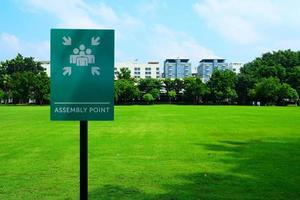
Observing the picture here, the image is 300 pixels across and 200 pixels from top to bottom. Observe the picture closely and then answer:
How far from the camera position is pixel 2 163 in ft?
43.6

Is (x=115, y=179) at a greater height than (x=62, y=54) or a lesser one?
lesser

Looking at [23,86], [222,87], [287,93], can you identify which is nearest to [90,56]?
[287,93]

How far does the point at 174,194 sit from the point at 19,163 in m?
5.81

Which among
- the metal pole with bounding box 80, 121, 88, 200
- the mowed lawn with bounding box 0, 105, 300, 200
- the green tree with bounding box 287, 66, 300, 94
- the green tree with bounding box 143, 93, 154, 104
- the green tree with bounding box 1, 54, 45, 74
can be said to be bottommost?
the mowed lawn with bounding box 0, 105, 300, 200

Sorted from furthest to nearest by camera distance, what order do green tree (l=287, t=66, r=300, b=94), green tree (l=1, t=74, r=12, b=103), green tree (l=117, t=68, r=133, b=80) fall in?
green tree (l=117, t=68, r=133, b=80)
green tree (l=1, t=74, r=12, b=103)
green tree (l=287, t=66, r=300, b=94)

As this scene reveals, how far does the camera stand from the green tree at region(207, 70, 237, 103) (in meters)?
114

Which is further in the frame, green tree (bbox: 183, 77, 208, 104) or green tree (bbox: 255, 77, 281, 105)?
green tree (bbox: 183, 77, 208, 104)

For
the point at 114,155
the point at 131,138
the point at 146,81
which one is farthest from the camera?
the point at 146,81

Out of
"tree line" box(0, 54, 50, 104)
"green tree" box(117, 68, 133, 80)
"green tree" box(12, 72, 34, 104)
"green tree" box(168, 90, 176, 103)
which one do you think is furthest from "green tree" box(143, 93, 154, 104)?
"green tree" box(12, 72, 34, 104)

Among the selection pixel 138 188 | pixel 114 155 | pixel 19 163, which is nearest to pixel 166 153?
pixel 114 155

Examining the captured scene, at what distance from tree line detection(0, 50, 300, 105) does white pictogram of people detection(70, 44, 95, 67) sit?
101515mm

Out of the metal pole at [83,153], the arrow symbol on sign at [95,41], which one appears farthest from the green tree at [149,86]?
the arrow symbol on sign at [95,41]

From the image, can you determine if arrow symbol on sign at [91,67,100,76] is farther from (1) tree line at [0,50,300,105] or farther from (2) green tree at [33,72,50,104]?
(2) green tree at [33,72,50,104]

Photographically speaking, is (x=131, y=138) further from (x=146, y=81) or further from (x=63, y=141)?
(x=146, y=81)
